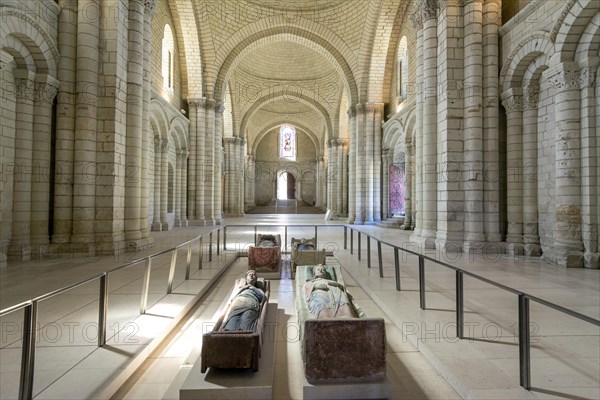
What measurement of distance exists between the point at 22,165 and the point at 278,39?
16502 millimetres

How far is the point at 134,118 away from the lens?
30.6 feet

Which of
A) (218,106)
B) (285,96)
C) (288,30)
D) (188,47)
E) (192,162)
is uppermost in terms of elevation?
(288,30)

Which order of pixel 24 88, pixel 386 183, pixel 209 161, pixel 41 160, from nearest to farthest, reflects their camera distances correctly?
pixel 24 88 → pixel 41 160 → pixel 209 161 → pixel 386 183

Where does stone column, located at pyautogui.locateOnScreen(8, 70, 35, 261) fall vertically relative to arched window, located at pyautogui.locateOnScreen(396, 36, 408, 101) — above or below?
below

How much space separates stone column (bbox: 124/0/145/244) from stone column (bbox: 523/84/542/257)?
32.4ft

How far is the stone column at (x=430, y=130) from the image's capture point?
10.1 metres

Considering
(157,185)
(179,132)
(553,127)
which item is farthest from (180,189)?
(553,127)

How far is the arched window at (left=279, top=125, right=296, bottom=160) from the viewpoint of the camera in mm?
43844

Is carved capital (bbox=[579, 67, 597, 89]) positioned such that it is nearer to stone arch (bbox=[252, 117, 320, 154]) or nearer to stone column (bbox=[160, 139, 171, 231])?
stone column (bbox=[160, 139, 171, 231])

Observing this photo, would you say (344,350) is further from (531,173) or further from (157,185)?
(157,185)

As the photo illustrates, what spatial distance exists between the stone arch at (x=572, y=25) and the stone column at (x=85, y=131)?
1038cm

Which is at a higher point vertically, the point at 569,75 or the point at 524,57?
the point at 524,57

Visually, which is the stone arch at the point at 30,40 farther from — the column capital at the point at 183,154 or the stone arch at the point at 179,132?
the column capital at the point at 183,154

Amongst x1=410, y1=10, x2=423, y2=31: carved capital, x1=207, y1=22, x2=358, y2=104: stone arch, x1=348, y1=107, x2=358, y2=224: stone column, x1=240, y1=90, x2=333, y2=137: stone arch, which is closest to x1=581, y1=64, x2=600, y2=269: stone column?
x1=410, y1=10, x2=423, y2=31: carved capital
